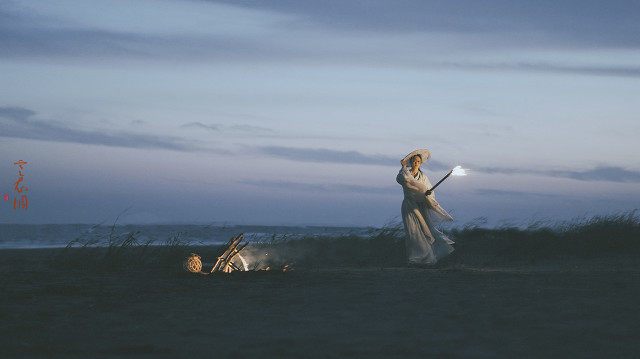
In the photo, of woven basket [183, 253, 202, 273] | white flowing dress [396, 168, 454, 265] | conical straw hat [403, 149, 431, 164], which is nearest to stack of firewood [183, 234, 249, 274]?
woven basket [183, 253, 202, 273]

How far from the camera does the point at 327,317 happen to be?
6.63 metres

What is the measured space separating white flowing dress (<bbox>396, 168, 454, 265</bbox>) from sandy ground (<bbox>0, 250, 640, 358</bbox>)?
3.27 metres

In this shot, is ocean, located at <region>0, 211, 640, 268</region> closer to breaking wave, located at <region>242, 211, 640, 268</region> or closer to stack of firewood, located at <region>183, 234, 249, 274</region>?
breaking wave, located at <region>242, 211, 640, 268</region>

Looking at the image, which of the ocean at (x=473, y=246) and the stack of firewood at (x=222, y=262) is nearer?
the stack of firewood at (x=222, y=262)

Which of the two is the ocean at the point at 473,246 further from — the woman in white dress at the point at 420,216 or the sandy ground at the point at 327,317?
the sandy ground at the point at 327,317

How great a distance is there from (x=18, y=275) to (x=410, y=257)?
7413 mm

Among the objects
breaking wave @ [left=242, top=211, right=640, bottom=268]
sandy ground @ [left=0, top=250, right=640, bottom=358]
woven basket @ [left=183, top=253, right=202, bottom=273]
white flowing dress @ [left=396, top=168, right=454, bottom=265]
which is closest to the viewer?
sandy ground @ [left=0, top=250, right=640, bottom=358]

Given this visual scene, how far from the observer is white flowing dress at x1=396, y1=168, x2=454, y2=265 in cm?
1385

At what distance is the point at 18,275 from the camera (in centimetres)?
1122

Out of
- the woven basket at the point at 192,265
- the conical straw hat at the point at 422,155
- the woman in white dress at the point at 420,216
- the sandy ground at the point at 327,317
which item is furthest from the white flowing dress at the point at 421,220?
the woven basket at the point at 192,265

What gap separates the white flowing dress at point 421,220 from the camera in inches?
545

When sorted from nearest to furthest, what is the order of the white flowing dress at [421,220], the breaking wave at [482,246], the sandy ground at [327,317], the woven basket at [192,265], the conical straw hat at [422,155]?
1. the sandy ground at [327,317]
2. the woven basket at [192,265]
3. the white flowing dress at [421,220]
4. the conical straw hat at [422,155]
5. the breaking wave at [482,246]

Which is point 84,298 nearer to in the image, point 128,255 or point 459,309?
point 459,309

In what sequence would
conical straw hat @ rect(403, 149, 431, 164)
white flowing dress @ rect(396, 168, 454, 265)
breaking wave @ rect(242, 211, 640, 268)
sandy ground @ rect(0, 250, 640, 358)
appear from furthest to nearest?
1. breaking wave @ rect(242, 211, 640, 268)
2. conical straw hat @ rect(403, 149, 431, 164)
3. white flowing dress @ rect(396, 168, 454, 265)
4. sandy ground @ rect(0, 250, 640, 358)
